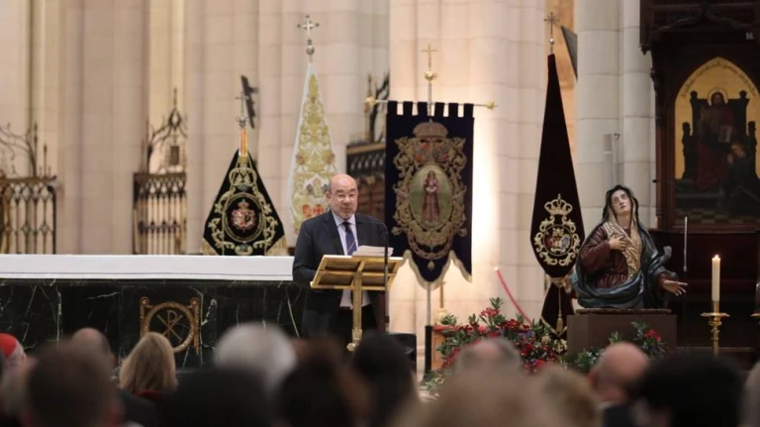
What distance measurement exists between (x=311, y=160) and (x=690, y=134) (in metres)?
4.59

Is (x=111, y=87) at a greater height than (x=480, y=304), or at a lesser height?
greater

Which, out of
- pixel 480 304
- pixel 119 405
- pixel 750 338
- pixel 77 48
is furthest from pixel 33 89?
pixel 119 405

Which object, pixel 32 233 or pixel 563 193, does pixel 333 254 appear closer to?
pixel 563 193

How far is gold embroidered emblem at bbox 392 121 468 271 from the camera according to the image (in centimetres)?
1672

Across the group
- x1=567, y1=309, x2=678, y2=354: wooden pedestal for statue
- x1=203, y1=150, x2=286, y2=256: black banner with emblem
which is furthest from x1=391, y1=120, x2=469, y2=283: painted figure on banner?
x1=567, y1=309, x2=678, y2=354: wooden pedestal for statue

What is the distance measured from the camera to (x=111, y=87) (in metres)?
25.0

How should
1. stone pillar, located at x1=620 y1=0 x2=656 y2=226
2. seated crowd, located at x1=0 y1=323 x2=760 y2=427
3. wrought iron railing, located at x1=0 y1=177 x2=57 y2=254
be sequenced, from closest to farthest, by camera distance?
seated crowd, located at x1=0 y1=323 x2=760 y2=427 → stone pillar, located at x1=620 y1=0 x2=656 y2=226 → wrought iron railing, located at x1=0 y1=177 x2=57 y2=254

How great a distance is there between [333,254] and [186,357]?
3.09 m

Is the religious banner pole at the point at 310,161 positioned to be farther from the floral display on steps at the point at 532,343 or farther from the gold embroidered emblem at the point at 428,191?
the floral display on steps at the point at 532,343

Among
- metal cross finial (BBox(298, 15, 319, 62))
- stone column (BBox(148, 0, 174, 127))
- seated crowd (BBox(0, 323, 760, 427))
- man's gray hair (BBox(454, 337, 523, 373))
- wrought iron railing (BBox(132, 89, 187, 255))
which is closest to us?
seated crowd (BBox(0, 323, 760, 427))

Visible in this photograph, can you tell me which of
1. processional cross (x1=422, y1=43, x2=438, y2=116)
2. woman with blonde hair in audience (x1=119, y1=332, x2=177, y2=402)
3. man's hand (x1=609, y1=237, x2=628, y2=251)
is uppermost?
processional cross (x1=422, y1=43, x2=438, y2=116)

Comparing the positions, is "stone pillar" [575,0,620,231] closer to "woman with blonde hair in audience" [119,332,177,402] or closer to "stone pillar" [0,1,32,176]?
"woman with blonde hair in audience" [119,332,177,402]

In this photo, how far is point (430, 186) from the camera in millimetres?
16766

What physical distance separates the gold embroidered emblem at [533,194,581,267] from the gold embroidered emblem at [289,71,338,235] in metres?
3.88
